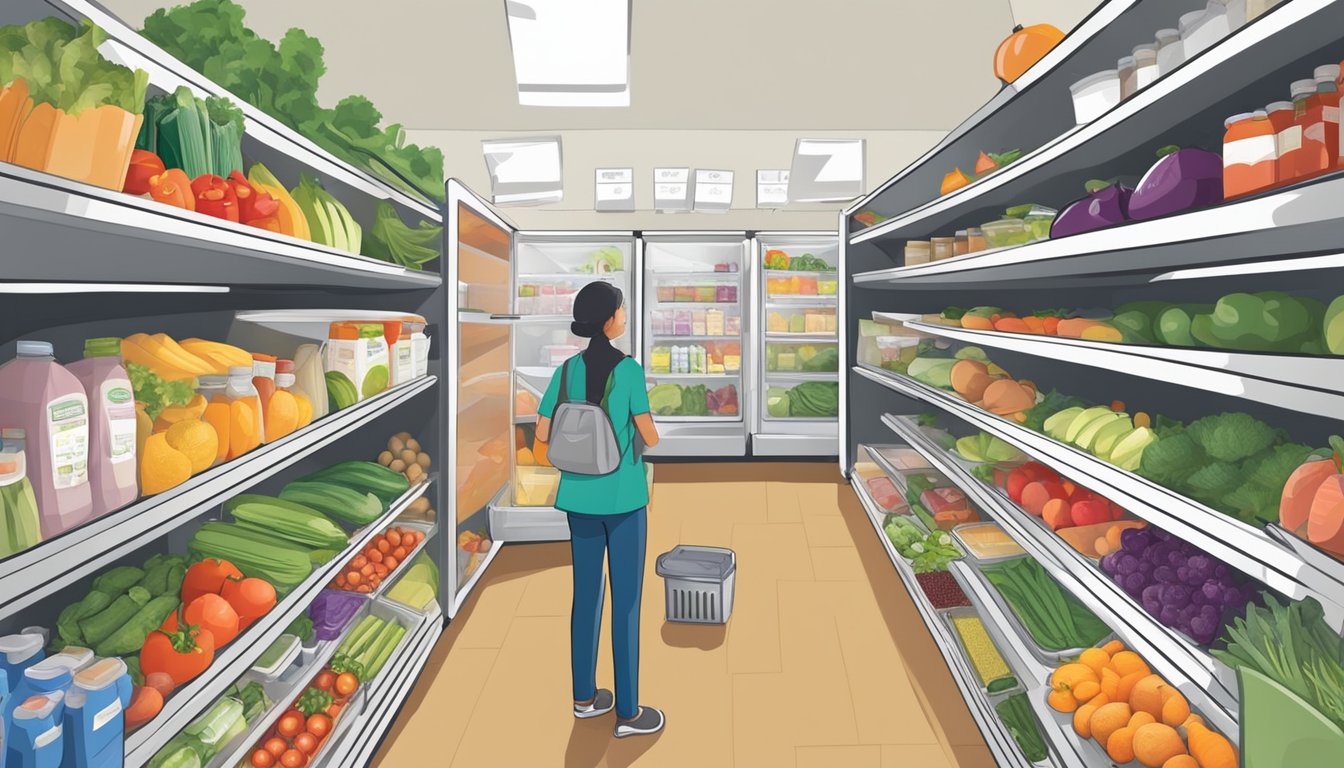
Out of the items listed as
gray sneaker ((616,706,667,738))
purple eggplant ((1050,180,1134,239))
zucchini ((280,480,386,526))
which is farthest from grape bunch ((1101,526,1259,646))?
zucchini ((280,480,386,526))

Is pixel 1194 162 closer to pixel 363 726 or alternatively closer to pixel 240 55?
pixel 240 55

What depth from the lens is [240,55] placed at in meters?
2.32

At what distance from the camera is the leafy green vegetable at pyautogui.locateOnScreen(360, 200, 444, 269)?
2.99 metres

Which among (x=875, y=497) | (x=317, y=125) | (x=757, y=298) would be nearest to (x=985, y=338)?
(x=875, y=497)

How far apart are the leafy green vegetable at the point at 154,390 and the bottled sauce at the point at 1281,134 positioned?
7.82ft

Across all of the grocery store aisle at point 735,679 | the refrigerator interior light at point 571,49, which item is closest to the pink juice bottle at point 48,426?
the grocery store aisle at point 735,679

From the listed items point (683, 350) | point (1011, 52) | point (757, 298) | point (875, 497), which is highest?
point (1011, 52)

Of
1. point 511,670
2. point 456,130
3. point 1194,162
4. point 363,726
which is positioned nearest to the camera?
point 1194,162

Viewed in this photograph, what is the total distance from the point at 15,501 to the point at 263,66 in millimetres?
1714

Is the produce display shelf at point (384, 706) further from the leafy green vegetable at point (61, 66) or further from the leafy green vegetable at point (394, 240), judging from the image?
the leafy green vegetable at point (61, 66)

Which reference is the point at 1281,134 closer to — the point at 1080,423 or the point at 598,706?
the point at 1080,423

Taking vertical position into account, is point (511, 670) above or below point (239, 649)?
below

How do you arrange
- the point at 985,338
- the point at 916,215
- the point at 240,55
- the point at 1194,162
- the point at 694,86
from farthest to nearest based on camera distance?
1. the point at 694,86
2. the point at 916,215
3. the point at 985,338
4. the point at 240,55
5. the point at 1194,162

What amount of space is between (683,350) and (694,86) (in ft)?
8.15
